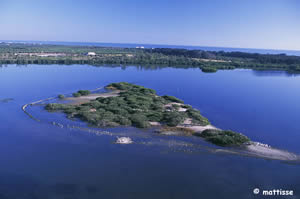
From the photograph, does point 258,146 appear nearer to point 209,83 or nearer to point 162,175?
point 162,175

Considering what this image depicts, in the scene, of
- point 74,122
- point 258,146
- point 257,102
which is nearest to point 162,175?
point 258,146

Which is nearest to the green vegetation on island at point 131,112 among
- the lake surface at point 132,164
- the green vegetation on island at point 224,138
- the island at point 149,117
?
the island at point 149,117

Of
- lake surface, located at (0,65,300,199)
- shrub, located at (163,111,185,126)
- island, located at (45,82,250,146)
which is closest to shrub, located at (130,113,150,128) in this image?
island, located at (45,82,250,146)

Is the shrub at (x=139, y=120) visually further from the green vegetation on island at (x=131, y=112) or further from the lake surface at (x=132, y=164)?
the lake surface at (x=132, y=164)

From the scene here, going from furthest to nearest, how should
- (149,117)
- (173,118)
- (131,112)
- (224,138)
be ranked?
(131,112), (149,117), (173,118), (224,138)

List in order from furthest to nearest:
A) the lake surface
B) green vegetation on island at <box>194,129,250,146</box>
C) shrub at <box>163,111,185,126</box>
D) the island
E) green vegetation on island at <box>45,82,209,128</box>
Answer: green vegetation on island at <box>45,82,209,128</box>, shrub at <box>163,111,185,126</box>, the island, green vegetation on island at <box>194,129,250,146</box>, the lake surface

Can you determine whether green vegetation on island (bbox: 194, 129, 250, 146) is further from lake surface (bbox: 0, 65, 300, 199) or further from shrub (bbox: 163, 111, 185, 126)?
shrub (bbox: 163, 111, 185, 126)

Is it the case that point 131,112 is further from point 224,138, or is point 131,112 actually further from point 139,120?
point 224,138

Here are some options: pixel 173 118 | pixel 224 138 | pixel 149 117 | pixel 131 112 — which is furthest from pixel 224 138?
pixel 131 112

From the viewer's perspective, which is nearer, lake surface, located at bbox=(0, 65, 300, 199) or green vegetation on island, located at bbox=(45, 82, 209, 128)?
Result: lake surface, located at bbox=(0, 65, 300, 199)
